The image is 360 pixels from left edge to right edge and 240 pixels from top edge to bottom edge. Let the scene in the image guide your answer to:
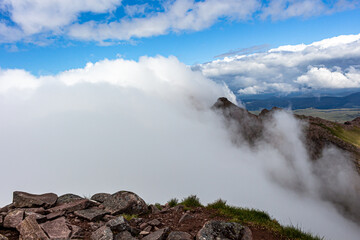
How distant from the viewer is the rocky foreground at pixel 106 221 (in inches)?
430

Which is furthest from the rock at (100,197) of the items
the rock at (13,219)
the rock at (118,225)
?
the rock at (118,225)

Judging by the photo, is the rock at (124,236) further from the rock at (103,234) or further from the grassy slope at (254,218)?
the grassy slope at (254,218)

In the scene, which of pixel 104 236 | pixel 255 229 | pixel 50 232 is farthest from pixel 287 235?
pixel 50 232

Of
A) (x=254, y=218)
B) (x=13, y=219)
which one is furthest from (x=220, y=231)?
(x=13, y=219)

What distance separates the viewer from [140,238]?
11320 millimetres

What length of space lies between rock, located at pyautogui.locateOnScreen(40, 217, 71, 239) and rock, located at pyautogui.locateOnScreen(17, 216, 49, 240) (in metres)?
0.36

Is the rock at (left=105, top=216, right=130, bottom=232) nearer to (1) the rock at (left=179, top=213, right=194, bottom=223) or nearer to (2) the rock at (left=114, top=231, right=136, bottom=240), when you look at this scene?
(2) the rock at (left=114, top=231, right=136, bottom=240)

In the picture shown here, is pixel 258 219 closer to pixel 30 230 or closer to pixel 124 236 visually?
pixel 124 236

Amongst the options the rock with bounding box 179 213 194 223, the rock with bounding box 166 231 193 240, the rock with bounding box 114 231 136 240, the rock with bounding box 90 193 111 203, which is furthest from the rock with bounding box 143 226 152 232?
the rock with bounding box 90 193 111 203

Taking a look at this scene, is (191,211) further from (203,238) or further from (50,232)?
(50,232)

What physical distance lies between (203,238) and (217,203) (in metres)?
6.72

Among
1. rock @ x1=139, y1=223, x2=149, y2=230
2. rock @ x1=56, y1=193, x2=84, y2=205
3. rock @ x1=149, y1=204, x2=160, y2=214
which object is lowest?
rock @ x1=149, y1=204, x2=160, y2=214

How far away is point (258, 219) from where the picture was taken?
46.7ft

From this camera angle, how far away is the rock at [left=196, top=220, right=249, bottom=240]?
35.3 ft
